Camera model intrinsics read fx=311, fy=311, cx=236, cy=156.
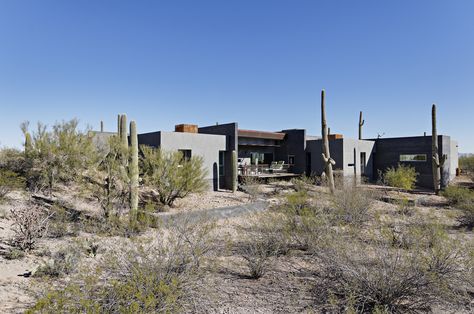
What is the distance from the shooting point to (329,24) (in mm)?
13328

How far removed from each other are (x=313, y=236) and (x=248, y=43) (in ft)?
38.4

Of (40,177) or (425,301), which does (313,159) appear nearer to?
(40,177)

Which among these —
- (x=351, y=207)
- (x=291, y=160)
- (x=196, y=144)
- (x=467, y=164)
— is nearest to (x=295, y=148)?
(x=291, y=160)

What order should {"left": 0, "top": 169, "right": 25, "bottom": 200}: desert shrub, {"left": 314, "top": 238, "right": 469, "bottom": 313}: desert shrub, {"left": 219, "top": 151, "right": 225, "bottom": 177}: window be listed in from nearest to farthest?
{"left": 314, "top": 238, "right": 469, "bottom": 313}: desert shrub
{"left": 0, "top": 169, "right": 25, "bottom": 200}: desert shrub
{"left": 219, "top": 151, "right": 225, "bottom": 177}: window

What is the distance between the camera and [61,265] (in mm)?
5785

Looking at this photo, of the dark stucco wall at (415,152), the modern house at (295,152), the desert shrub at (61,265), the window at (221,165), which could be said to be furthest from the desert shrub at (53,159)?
the dark stucco wall at (415,152)

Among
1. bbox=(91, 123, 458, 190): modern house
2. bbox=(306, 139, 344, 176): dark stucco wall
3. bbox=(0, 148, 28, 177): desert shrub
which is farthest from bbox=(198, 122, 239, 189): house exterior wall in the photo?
bbox=(0, 148, 28, 177): desert shrub

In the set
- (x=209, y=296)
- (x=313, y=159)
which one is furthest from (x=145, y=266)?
(x=313, y=159)

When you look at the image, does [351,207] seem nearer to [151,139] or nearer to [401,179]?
[151,139]

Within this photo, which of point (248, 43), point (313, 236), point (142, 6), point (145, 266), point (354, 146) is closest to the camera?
point (145, 266)

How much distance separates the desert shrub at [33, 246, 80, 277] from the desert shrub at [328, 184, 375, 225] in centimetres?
610

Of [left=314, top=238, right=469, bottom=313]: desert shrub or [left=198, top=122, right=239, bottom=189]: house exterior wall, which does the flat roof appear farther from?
[left=314, top=238, right=469, bottom=313]: desert shrub

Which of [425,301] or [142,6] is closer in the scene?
[425,301]

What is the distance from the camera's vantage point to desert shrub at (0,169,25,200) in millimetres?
11141
